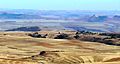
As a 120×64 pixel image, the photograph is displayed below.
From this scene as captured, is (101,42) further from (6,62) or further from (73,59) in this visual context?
(6,62)

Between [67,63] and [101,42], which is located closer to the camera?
[67,63]

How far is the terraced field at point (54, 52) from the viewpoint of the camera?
60.8 metres

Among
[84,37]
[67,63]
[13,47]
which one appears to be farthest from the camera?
[84,37]

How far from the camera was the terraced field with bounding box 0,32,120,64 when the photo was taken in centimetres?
6075

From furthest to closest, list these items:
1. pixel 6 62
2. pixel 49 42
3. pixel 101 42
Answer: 1. pixel 101 42
2. pixel 49 42
3. pixel 6 62

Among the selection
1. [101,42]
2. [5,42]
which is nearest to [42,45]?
[5,42]

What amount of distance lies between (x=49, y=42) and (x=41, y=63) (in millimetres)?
48572

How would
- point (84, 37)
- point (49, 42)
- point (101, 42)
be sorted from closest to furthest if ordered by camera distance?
point (49, 42), point (101, 42), point (84, 37)

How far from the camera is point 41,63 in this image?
189 ft

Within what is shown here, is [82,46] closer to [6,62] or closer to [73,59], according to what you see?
[73,59]

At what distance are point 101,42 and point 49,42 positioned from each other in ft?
62.6

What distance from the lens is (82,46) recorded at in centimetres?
10138

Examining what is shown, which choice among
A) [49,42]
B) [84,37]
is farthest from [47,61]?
[84,37]

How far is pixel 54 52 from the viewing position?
229 feet
